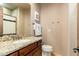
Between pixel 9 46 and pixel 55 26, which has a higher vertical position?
pixel 55 26

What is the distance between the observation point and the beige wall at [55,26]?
2422 millimetres

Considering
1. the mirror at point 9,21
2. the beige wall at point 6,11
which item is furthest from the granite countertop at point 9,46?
the beige wall at point 6,11

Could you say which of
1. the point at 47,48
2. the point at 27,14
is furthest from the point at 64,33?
the point at 27,14

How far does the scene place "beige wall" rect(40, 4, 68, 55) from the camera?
242 cm

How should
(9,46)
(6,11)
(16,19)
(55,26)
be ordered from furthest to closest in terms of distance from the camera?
(55,26) < (16,19) < (6,11) < (9,46)

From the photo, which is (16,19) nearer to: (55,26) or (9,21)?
(9,21)

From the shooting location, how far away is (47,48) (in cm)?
A: 229

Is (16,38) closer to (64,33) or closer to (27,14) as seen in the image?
(27,14)

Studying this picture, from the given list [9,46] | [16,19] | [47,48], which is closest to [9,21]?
[16,19]

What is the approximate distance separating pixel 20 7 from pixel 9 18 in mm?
285

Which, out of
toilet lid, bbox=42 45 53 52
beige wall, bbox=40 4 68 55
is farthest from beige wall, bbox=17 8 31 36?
toilet lid, bbox=42 45 53 52

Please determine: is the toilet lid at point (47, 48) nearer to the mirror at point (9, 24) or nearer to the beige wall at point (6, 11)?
the mirror at point (9, 24)

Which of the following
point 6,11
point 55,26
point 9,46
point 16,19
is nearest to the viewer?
point 9,46

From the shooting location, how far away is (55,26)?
2.47 meters
